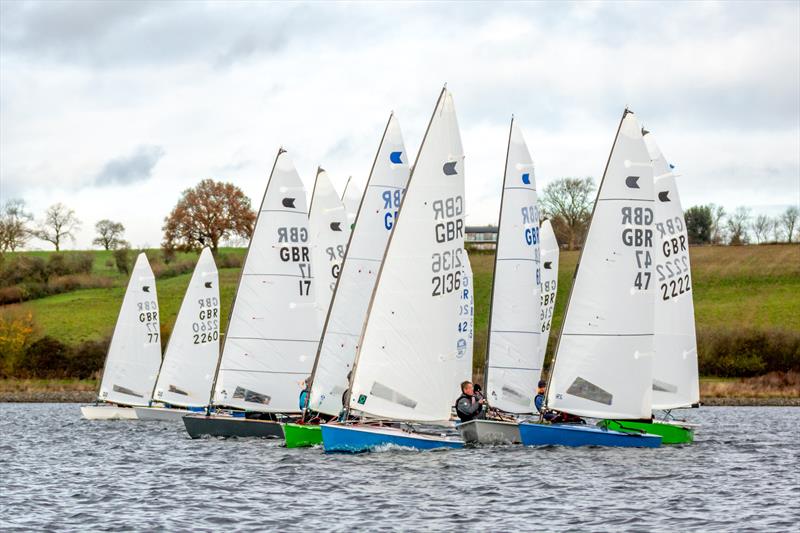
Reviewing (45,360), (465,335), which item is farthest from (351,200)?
(45,360)

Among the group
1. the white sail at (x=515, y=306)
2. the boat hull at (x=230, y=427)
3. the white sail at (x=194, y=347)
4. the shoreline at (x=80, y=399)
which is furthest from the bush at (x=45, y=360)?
the white sail at (x=515, y=306)

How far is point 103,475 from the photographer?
87.7ft

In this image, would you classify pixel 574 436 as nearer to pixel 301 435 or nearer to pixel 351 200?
pixel 301 435

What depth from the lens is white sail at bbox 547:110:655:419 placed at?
29375 millimetres

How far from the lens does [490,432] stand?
3055cm

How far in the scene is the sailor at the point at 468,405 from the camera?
2997cm

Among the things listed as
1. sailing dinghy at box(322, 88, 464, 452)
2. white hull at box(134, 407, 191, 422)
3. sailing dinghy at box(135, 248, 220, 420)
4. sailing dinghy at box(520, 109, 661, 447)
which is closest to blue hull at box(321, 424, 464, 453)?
sailing dinghy at box(322, 88, 464, 452)

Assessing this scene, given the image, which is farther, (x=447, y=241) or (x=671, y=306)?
(x=671, y=306)

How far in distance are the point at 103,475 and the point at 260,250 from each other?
29.8ft

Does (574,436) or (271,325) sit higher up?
(271,325)

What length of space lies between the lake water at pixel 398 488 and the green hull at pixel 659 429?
2.25 ft

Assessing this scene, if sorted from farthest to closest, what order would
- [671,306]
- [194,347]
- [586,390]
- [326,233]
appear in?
[194,347]
[326,233]
[671,306]
[586,390]

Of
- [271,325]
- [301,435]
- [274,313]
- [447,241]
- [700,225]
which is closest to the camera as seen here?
[447,241]

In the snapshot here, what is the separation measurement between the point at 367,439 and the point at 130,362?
2533 cm
